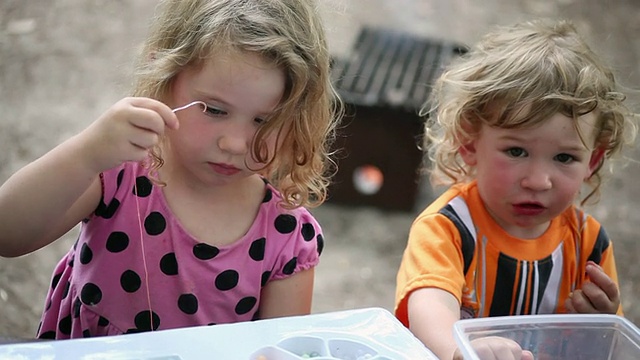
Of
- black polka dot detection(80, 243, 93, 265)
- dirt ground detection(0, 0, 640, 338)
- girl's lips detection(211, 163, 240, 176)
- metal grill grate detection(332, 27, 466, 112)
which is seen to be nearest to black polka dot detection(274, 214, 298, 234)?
→ girl's lips detection(211, 163, 240, 176)

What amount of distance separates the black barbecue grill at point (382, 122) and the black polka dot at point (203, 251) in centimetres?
114

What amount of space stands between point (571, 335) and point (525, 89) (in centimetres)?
35

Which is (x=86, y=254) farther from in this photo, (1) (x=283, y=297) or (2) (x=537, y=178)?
(2) (x=537, y=178)

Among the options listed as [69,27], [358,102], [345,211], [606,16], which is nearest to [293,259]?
[358,102]

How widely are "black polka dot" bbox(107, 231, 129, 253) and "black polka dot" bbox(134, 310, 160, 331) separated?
0.28 ft

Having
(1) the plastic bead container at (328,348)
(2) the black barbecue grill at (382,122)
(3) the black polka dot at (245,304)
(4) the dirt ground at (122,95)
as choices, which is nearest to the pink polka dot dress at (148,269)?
(3) the black polka dot at (245,304)

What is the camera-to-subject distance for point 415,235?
1.06m

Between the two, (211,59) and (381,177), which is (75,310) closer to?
(211,59)

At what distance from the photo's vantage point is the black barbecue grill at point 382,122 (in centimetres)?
211

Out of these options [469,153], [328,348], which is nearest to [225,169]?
[328,348]

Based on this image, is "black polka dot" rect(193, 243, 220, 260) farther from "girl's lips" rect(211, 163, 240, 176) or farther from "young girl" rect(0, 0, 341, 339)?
"girl's lips" rect(211, 163, 240, 176)

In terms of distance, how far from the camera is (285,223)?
1.01m

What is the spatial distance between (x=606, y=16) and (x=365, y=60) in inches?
56.4

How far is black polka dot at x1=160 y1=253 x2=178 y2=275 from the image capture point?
952mm
